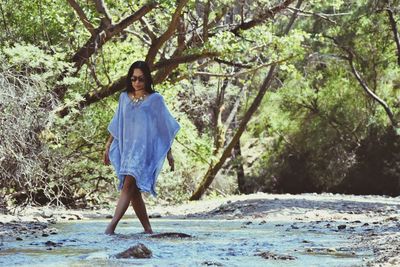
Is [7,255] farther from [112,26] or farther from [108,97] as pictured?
[108,97]

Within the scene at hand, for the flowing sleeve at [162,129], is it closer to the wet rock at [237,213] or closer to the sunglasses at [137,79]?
the sunglasses at [137,79]

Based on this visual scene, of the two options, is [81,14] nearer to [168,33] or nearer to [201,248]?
Result: [168,33]

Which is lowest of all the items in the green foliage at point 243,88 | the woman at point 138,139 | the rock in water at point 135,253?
the rock in water at point 135,253

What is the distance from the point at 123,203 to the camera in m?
8.64

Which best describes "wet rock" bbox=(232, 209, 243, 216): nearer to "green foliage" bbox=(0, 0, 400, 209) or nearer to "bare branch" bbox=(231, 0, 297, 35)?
"green foliage" bbox=(0, 0, 400, 209)

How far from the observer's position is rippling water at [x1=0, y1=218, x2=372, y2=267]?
6.07 meters

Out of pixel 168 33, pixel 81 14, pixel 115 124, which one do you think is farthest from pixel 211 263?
pixel 168 33

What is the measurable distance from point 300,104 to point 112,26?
1525 centimetres

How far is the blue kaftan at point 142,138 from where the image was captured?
8742 mm

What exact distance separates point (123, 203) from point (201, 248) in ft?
5.38

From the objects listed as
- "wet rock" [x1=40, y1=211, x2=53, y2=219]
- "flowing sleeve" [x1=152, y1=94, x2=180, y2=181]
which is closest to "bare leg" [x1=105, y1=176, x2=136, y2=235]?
"flowing sleeve" [x1=152, y1=94, x2=180, y2=181]

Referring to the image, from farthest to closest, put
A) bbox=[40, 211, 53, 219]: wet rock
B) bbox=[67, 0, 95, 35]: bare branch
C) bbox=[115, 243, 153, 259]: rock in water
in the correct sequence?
bbox=[67, 0, 95, 35]: bare branch → bbox=[40, 211, 53, 219]: wet rock → bbox=[115, 243, 153, 259]: rock in water

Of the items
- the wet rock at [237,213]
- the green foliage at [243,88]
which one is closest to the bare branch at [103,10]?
the green foliage at [243,88]

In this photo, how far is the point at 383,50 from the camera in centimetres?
2667
